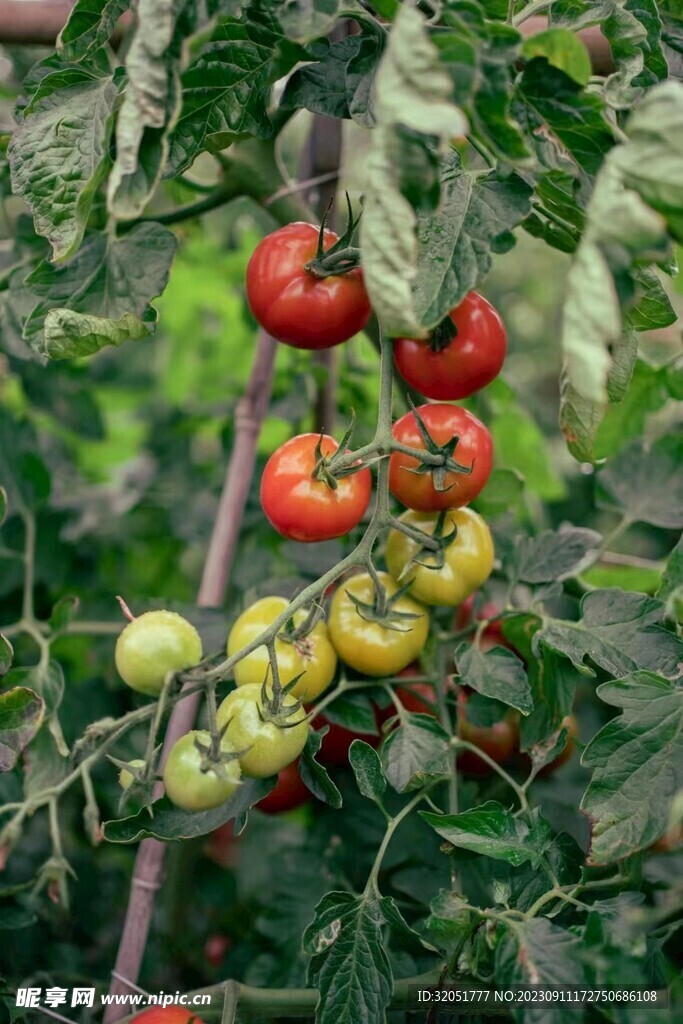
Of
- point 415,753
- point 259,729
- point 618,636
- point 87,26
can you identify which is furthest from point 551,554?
point 87,26

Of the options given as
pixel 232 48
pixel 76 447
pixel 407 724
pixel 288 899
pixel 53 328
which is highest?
pixel 232 48

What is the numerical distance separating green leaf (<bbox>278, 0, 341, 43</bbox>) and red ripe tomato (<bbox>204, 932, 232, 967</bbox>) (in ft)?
3.15

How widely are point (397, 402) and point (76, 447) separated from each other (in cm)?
79

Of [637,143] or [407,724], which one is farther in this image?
[407,724]

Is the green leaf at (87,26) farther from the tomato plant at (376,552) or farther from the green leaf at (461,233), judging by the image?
the green leaf at (461,233)

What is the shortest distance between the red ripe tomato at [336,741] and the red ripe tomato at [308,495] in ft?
0.73

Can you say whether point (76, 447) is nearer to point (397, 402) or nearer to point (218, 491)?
point (218, 491)

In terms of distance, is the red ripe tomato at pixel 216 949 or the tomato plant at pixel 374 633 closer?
the tomato plant at pixel 374 633

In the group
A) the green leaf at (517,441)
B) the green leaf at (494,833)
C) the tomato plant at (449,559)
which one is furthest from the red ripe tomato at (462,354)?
the green leaf at (517,441)

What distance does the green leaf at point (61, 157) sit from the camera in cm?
61

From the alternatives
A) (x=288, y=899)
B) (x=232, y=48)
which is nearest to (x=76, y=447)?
(x=288, y=899)

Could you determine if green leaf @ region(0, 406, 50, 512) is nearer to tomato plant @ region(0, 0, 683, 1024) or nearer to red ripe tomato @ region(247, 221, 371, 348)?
tomato plant @ region(0, 0, 683, 1024)

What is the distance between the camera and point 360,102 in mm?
625

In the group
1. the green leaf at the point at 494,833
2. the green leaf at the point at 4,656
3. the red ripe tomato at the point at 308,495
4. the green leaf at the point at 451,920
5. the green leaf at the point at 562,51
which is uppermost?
the green leaf at the point at 562,51
